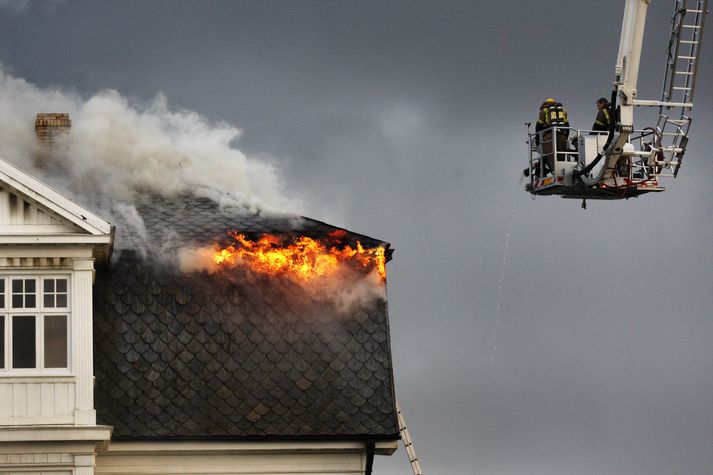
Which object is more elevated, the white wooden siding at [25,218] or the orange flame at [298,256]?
the white wooden siding at [25,218]

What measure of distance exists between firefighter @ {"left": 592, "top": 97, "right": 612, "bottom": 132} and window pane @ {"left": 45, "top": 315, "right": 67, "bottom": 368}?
14.1 metres

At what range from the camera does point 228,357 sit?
106 feet

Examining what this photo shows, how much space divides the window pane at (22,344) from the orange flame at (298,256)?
4835 millimetres

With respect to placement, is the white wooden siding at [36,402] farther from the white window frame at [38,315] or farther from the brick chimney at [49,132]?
the brick chimney at [49,132]

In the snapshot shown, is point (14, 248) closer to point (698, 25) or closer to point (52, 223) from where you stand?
point (52, 223)

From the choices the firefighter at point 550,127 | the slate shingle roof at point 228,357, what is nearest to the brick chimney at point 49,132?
the slate shingle roof at point 228,357

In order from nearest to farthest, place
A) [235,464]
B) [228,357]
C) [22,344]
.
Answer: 1. [22,344]
2. [235,464]
3. [228,357]

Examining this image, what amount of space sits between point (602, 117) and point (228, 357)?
11394 millimetres

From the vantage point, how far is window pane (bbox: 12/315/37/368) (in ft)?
99.2

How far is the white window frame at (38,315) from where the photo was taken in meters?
30.2

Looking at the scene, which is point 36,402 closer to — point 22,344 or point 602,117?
point 22,344

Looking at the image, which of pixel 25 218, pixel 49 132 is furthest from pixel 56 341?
pixel 49 132

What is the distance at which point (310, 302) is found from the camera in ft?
110

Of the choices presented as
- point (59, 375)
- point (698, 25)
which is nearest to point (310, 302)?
point (59, 375)
